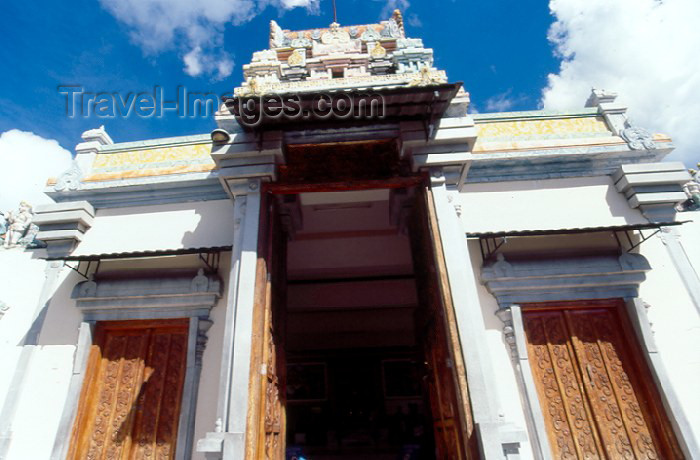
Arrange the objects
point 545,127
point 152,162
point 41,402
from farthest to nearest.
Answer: point 152,162
point 545,127
point 41,402

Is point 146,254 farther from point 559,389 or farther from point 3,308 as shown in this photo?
point 559,389

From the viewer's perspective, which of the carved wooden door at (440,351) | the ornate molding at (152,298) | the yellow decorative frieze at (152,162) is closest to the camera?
the carved wooden door at (440,351)

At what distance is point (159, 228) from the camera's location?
7.02 m

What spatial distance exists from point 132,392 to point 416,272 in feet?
17.3

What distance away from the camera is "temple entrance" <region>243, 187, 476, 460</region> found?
16.1ft

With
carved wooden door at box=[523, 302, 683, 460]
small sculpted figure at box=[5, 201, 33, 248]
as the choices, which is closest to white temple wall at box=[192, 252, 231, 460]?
small sculpted figure at box=[5, 201, 33, 248]

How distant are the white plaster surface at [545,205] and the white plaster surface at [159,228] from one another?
15.0ft

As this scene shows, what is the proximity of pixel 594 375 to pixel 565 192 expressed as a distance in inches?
124

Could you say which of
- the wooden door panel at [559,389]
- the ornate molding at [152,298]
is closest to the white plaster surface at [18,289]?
the ornate molding at [152,298]

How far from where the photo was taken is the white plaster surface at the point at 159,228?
22.2 feet

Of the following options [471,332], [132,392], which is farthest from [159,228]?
[471,332]

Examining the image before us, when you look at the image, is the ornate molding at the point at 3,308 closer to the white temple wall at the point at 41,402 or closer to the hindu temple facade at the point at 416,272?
the hindu temple facade at the point at 416,272

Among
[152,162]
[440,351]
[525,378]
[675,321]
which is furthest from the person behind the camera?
[152,162]

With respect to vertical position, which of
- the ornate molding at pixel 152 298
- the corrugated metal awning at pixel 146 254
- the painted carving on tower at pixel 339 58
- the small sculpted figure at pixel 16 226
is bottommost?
the ornate molding at pixel 152 298
